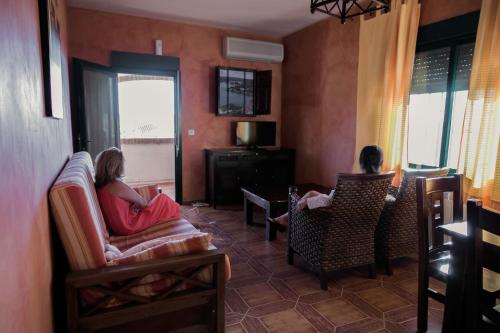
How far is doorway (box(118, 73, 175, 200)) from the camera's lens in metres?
6.56

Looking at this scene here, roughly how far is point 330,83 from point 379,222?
232 centimetres

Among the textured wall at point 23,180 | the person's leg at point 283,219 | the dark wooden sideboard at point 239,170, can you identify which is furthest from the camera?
the dark wooden sideboard at point 239,170

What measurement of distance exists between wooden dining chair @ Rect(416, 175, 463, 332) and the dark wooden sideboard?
10.5 feet

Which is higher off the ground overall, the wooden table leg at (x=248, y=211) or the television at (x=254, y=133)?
the television at (x=254, y=133)

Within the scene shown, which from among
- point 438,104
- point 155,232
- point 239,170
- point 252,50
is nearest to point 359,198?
point 155,232

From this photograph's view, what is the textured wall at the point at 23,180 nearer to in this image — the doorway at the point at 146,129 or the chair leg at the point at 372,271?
the chair leg at the point at 372,271

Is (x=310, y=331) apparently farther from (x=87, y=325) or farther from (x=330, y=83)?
(x=330, y=83)

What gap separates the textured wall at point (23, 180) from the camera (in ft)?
2.61

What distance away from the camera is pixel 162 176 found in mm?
6898

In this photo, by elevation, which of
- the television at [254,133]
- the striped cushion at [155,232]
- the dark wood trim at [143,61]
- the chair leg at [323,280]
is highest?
the dark wood trim at [143,61]

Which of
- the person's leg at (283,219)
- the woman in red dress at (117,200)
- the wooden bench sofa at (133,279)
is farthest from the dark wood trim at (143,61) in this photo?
the wooden bench sofa at (133,279)

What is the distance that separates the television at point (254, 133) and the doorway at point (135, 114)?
91cm

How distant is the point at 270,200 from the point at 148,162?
397cm

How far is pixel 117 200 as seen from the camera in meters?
2.35
